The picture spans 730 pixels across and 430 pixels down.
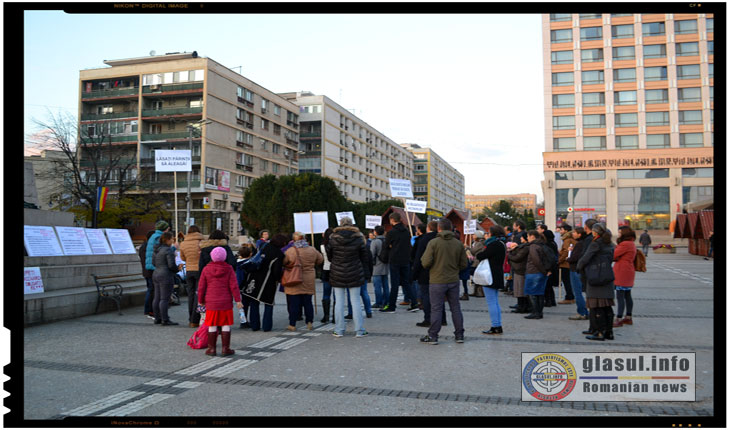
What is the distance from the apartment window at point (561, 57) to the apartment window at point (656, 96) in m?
7.66

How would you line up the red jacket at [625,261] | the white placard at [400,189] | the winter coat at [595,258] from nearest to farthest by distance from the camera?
the winter coat at [595,258] → the red jacket at [625,261] → the white placard at [400,189]

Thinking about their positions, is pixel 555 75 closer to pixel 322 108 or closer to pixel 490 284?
pixel 322 108

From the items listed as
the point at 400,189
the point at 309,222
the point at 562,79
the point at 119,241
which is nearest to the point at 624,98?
the point at 562,79

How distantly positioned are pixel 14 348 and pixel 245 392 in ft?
9.13

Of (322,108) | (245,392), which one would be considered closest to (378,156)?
(322,108)

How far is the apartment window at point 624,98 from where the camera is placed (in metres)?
43.8

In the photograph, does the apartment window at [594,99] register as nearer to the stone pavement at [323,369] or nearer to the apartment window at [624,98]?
the apartment window at [624,98]

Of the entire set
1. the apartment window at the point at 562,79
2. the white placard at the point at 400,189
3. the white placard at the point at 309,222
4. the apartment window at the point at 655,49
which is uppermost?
the apartment window at the point at 562,79

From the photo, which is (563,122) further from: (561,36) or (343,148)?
(343,148)

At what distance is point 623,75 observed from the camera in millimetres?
43656

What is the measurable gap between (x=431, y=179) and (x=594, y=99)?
80.9 meters

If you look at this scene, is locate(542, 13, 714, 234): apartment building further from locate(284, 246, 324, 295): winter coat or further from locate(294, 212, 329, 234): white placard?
locate(284, 246, 324, 295): winter coat

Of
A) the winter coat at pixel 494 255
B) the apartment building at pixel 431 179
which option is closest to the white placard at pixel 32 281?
the winter coat at pixel 494 255

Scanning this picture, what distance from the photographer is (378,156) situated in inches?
3836
